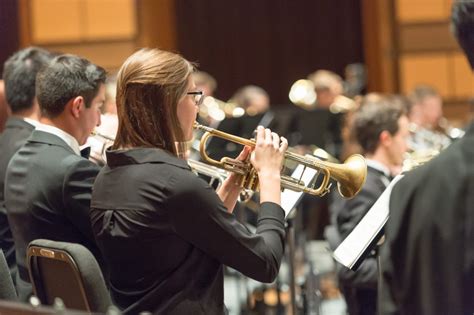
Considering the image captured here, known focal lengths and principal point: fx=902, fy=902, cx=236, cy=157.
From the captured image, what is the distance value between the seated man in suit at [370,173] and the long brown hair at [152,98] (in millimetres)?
1574

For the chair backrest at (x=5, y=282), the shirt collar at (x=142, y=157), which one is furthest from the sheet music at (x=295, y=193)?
the chair backrest at (x=5, y=282)

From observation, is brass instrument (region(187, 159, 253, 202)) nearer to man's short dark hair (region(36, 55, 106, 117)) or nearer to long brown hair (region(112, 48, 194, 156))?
man's short dark hair (region(36, 55, 106, 117))

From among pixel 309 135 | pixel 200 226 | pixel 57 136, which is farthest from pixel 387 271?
pixel 309 135

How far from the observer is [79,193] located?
314cm

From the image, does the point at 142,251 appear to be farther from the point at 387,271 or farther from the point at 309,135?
the point at 309,135

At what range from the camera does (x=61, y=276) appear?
274cm

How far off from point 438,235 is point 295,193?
1613 millimetres

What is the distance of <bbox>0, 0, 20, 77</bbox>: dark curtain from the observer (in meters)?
9.87

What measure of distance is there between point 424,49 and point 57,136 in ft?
25.8

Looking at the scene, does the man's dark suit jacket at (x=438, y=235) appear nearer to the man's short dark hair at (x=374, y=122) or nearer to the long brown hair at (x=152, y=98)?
the long brown hair at (x=152, y=98)

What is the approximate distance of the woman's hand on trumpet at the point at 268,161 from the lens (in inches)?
112

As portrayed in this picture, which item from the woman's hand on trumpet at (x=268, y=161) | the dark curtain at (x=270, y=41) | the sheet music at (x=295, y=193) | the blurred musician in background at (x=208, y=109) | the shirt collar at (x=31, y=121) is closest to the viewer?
the woman's hand on trumpet at (x=268, y=161)

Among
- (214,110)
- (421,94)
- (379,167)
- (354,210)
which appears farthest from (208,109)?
(354,210)

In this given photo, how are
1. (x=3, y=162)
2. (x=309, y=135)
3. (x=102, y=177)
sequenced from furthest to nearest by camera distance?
(x=309, y=135), (x=3, y=162), (x=102, y=177)
